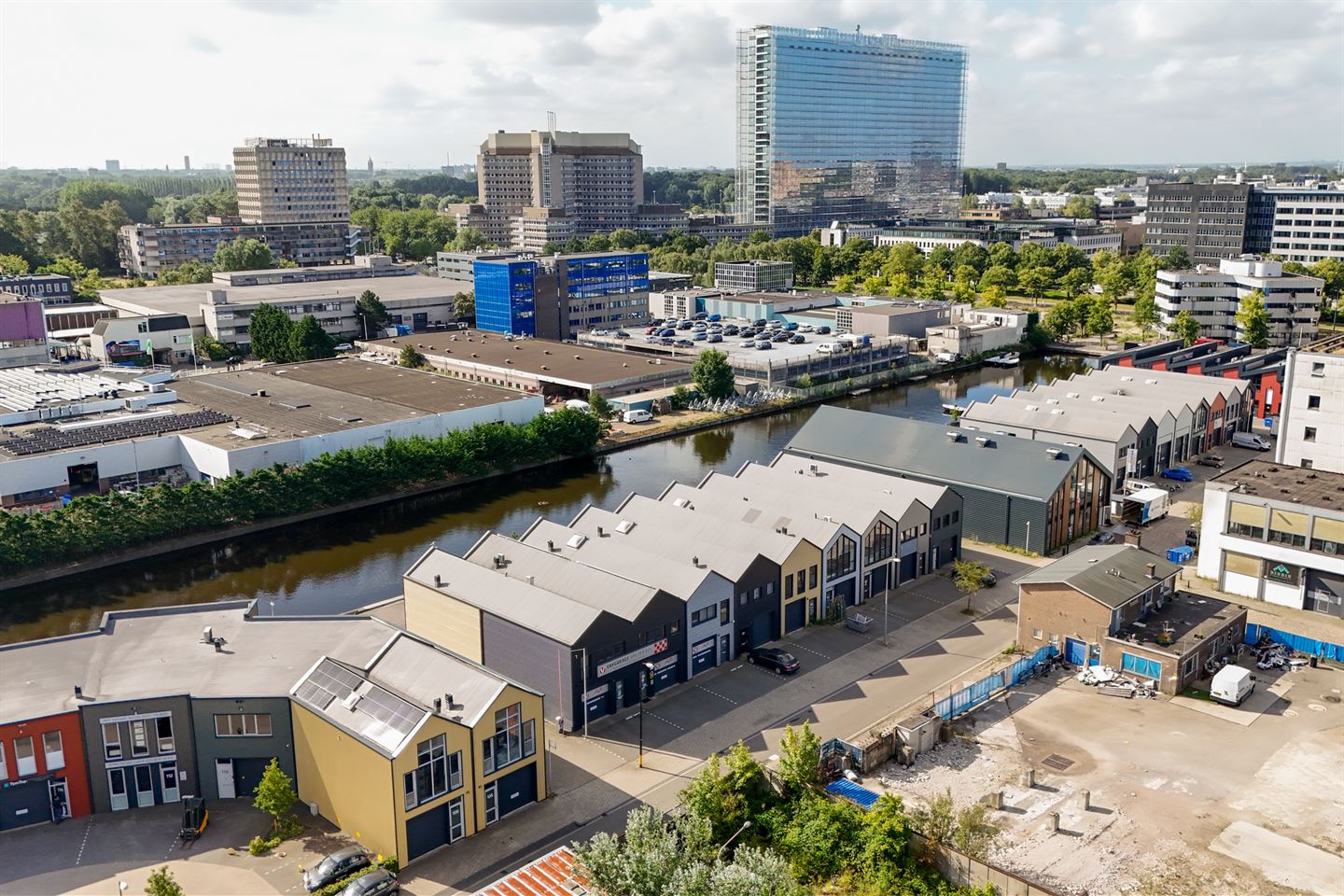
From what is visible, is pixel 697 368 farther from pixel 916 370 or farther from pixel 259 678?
pixel 259 678

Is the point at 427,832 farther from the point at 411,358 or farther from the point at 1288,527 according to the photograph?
the point at 411,358

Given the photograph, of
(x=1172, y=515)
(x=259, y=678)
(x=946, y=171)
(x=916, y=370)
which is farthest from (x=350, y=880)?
(x=946, y=171)

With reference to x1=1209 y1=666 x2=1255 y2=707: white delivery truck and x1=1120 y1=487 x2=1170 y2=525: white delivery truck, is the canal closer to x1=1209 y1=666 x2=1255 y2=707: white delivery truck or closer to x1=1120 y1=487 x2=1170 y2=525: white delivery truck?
x1=1120 y1=487 x2=1170 y2=525: white delivery truck

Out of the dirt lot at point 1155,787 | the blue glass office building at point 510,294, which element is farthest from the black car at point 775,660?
the blue glass office building at point 510,294

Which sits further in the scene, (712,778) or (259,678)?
(259,678)

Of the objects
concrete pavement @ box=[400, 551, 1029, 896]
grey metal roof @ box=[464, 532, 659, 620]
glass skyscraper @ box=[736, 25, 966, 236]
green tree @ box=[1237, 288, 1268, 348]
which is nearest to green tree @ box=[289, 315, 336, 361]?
grey metal roof @ box=[464, 532, 659, 620]

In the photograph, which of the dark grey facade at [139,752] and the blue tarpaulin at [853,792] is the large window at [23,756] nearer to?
the dark grey facade at [139,752]

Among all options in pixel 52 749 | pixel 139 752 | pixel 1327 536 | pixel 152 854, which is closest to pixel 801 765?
pixel 152 854
